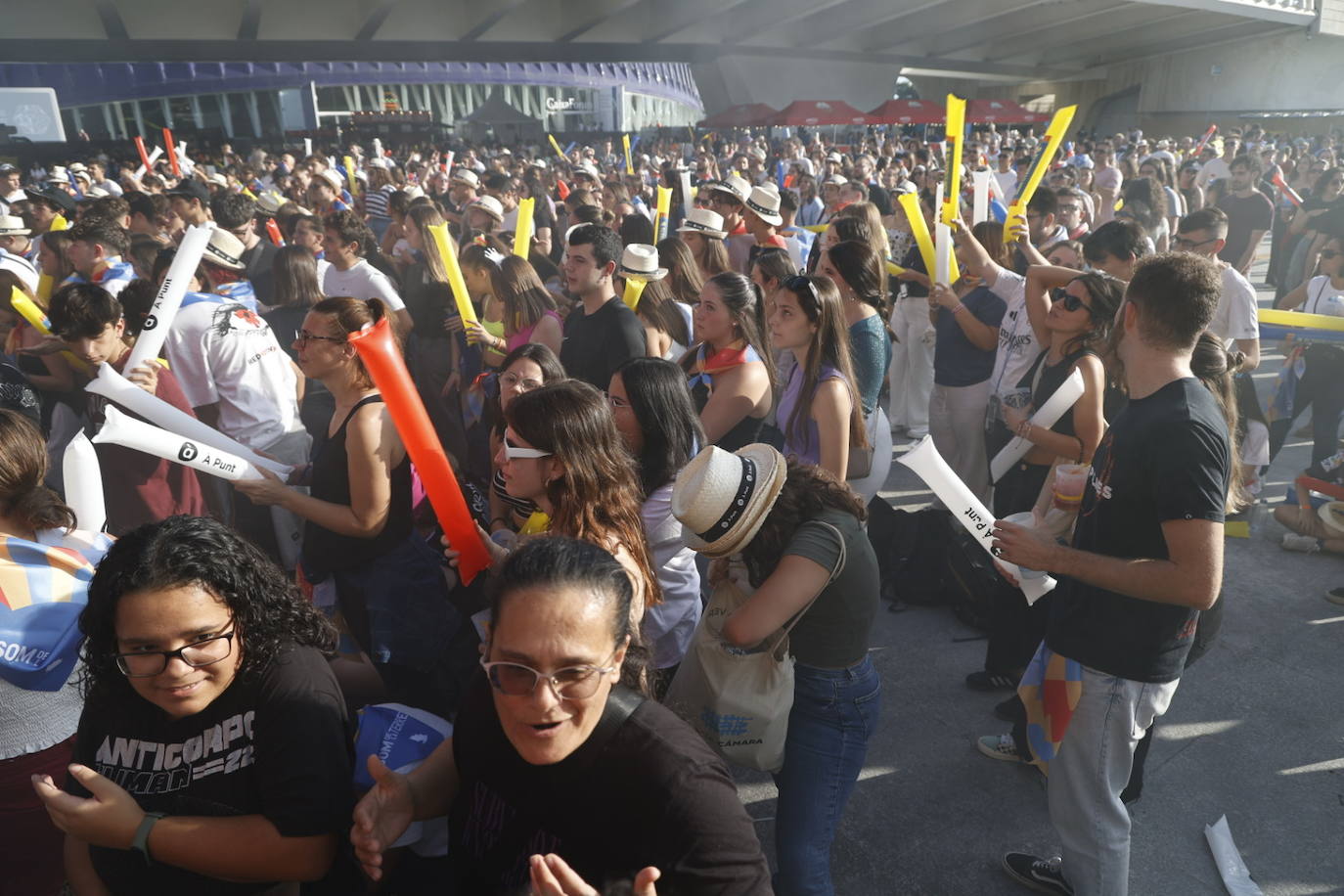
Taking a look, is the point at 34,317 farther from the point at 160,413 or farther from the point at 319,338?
the point at 319,338

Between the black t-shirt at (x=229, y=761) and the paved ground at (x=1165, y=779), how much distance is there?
6.35 feet

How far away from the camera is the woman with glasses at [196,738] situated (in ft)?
5.64

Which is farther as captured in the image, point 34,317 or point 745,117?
point 745,117

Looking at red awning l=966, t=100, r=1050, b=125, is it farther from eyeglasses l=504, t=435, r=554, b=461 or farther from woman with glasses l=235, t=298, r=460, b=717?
eyeglasses l=504, t=435, r=554, b=461

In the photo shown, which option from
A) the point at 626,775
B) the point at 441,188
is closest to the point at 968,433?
the point at 626,775

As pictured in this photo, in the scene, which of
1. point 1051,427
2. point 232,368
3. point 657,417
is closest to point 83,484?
point 232,368

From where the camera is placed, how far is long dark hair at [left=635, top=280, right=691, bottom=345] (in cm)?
526

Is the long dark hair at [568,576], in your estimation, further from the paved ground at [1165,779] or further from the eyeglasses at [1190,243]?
the eyeglasses at [1190,243]

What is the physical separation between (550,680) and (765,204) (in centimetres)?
609

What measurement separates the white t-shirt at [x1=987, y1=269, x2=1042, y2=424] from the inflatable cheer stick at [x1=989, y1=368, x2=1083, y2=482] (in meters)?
0.90

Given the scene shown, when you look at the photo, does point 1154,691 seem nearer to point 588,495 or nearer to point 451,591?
point 588,495

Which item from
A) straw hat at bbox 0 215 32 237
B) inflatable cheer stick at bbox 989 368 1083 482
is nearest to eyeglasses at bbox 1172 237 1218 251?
inflatable cheer stick at bbox 989 368 1083 482

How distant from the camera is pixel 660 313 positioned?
17.3 ft

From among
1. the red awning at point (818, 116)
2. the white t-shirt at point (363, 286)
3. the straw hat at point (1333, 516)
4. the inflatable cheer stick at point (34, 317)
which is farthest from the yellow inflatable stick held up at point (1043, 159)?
the red awning at point (818, 116)
